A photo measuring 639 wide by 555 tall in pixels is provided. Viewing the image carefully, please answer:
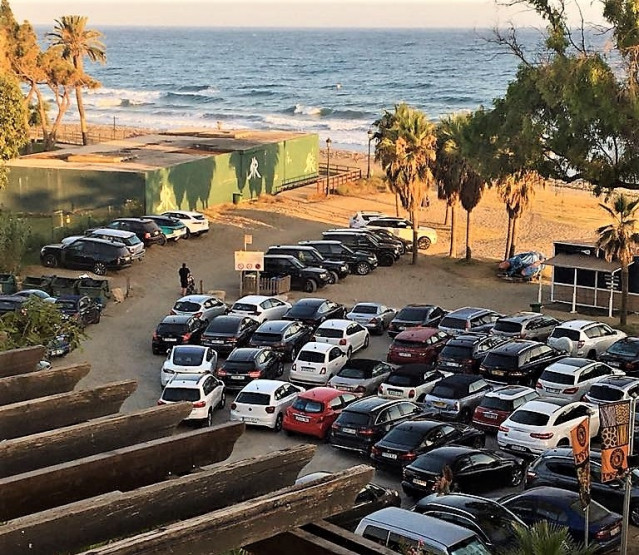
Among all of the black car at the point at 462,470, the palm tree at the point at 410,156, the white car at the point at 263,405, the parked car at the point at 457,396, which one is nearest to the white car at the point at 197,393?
the white car at the point at 263,405

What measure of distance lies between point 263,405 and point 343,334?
→ 251 inches

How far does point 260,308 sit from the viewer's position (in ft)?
103

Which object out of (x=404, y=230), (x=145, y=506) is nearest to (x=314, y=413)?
(x=145, y=506)

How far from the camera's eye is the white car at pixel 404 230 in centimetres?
4592

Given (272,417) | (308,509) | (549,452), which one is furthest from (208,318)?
(308,509)

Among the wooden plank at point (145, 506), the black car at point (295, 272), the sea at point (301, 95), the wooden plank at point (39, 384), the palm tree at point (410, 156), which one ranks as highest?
the wooden plank at point (145, 506)

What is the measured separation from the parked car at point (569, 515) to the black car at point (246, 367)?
9.83 meters

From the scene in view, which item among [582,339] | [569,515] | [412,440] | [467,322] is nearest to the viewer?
[569,515]

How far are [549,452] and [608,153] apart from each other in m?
10.7

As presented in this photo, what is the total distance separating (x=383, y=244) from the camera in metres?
42.6

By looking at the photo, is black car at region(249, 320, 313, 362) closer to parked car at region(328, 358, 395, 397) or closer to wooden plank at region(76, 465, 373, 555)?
parked car at region(328, 358, 395, 397)

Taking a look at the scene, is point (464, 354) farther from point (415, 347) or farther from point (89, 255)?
point (89, 255)

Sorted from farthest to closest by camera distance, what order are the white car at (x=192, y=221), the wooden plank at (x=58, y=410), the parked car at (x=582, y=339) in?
the white car at (x=192, y=221) → the parked car at (x=582, y=339) → the wooden plank at (x=58, y=410)

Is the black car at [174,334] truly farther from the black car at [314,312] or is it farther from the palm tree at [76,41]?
the palm tree at [76,41]
